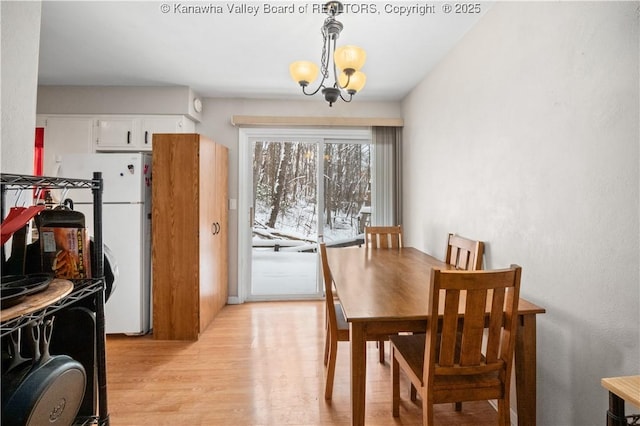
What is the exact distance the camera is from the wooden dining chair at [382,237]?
3.09 metres

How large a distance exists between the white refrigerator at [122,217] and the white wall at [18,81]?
5.23ft

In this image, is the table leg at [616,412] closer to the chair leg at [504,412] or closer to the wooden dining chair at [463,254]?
the chair leg at [504,412]

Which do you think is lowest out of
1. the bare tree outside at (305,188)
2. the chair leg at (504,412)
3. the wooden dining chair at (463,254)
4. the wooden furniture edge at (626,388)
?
the chair leg at (504,412)

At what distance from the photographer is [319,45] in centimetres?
241

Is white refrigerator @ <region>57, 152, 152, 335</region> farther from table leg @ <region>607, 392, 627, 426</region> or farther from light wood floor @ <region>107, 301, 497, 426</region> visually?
table leg @ <region>607, 392, 627, 426</region>

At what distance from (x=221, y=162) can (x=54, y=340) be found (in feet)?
8.35

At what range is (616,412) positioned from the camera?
2.75ft

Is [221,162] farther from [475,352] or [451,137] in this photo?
[475,352]

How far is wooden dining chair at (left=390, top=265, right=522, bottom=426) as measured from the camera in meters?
1.19

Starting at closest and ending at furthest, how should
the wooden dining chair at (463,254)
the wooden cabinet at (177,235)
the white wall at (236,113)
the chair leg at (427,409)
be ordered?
the chair leg at (427,409) < the wooden dining chair at (463,254) < the wooden cabinet at (177,235) < the white wall at (236,113)

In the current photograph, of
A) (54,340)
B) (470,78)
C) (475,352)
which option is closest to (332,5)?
(470,78)

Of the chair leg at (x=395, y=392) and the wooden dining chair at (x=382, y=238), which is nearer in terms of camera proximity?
the chair leg at (x=395, y=392)

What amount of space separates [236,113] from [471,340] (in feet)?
11.0

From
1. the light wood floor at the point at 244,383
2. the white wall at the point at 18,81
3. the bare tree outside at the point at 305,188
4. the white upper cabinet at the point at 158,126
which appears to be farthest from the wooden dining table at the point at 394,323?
the white upper cabinet at the point at 158,126
